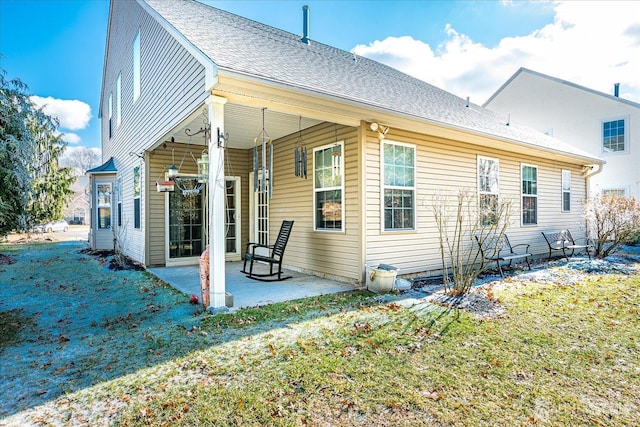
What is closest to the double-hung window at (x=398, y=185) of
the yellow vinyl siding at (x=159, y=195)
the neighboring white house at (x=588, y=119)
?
the yellow vinyl siding at (x=159, y=195)

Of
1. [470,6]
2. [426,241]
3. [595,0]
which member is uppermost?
[470,6]

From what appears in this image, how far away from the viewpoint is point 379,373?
9.59ft

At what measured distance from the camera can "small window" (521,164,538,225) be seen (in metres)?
9.08

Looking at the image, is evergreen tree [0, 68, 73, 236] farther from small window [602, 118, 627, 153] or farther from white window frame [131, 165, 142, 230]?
small window [602, 118, 627, 153]

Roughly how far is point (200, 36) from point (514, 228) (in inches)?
321

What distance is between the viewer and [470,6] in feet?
32.9

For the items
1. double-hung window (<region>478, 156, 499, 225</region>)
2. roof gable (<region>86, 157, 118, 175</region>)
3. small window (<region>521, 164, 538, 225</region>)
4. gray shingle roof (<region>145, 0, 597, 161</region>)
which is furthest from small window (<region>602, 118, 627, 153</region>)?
roof gable (<region>86, 157, 118, 175</region>)

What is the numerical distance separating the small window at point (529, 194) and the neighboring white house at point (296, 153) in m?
0.05

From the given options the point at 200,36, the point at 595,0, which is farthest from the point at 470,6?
the point at 200,36

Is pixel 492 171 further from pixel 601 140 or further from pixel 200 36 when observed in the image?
pixel 601 140

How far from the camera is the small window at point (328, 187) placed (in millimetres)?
6332

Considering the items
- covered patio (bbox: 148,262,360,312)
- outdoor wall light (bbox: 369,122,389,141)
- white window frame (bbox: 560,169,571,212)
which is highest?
outdoor wall light (bbox: 369,122,389,141)

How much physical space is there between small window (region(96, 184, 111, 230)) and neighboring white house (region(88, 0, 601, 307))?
225cm

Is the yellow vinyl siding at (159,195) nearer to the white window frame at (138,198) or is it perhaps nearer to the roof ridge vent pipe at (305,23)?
the white window frame at (138,198)
